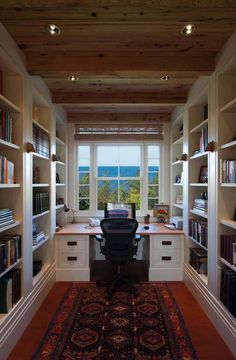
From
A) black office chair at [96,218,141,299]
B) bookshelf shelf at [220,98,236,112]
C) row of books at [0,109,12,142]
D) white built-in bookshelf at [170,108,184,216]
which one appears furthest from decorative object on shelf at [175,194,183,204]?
row of books at [0,109,12,142]

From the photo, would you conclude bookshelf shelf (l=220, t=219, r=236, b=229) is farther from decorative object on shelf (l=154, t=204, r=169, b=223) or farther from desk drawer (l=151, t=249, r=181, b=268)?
decorative object on shelf (l=154, t=204, r=169, b=223)

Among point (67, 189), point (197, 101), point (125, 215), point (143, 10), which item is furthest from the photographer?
point (67, 189)

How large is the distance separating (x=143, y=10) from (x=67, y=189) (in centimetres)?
299

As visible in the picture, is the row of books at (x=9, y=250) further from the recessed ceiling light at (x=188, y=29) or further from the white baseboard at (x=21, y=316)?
the recessed ceiling light at (x=188, y=29)

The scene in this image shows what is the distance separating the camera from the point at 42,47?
214cm

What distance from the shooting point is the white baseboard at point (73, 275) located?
3.25 meters

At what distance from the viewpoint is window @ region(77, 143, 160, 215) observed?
13.8 ft

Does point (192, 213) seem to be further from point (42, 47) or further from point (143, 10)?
point (42, 47)

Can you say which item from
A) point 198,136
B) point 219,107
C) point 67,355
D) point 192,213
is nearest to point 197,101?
point 198,136

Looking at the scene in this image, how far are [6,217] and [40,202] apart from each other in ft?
2.51

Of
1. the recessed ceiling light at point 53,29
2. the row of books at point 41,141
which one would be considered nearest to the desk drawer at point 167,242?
the row of books at point 41,141

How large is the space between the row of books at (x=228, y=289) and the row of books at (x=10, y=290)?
1898 millimetres

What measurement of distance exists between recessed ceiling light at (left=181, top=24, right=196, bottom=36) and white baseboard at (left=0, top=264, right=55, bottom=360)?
9.09ft

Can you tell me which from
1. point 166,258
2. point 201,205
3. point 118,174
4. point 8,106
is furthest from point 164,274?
point 8,106
